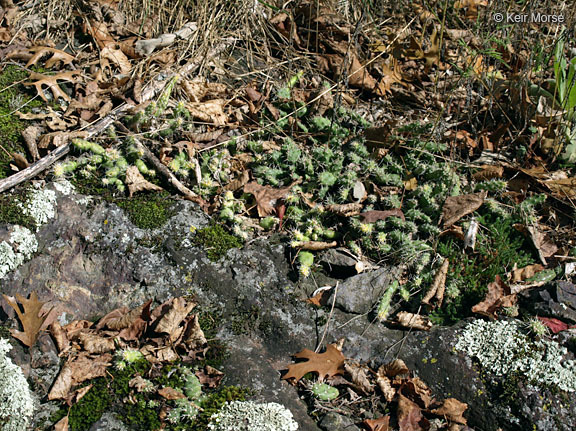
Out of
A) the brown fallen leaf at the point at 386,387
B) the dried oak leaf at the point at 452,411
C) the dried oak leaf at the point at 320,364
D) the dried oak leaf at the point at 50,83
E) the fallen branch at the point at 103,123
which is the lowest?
the dried oak leaf at the point at 452,411

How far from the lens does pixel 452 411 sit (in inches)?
103

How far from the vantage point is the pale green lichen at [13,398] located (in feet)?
7.91

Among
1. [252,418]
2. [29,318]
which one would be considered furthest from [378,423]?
[29,318]

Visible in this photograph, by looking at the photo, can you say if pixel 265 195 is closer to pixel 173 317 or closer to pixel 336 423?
pixel 173 317

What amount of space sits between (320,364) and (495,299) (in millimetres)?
Answer: 1165

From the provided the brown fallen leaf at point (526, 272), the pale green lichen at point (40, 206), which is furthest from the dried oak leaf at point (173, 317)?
the brown fallen leaf at point (526, 272)

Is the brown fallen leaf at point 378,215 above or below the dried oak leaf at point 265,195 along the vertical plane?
below

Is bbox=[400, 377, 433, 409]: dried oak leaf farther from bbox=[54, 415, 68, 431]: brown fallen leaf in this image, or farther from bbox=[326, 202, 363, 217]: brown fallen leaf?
bbox=[54, 415, 68, 431]: brown fallen leaf

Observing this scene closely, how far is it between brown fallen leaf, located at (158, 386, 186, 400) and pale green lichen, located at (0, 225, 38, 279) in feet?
4.09

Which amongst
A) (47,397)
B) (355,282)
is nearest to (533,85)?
(355,282)

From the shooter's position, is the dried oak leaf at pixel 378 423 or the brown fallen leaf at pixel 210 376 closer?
the dried oak leaf at pixel 378 423

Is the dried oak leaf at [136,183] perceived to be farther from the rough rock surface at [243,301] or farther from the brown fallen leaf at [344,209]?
the brown fallen leaf at [344,209]

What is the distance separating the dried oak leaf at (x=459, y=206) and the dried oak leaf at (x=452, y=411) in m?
1.18

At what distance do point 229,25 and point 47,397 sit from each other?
3.50 m
